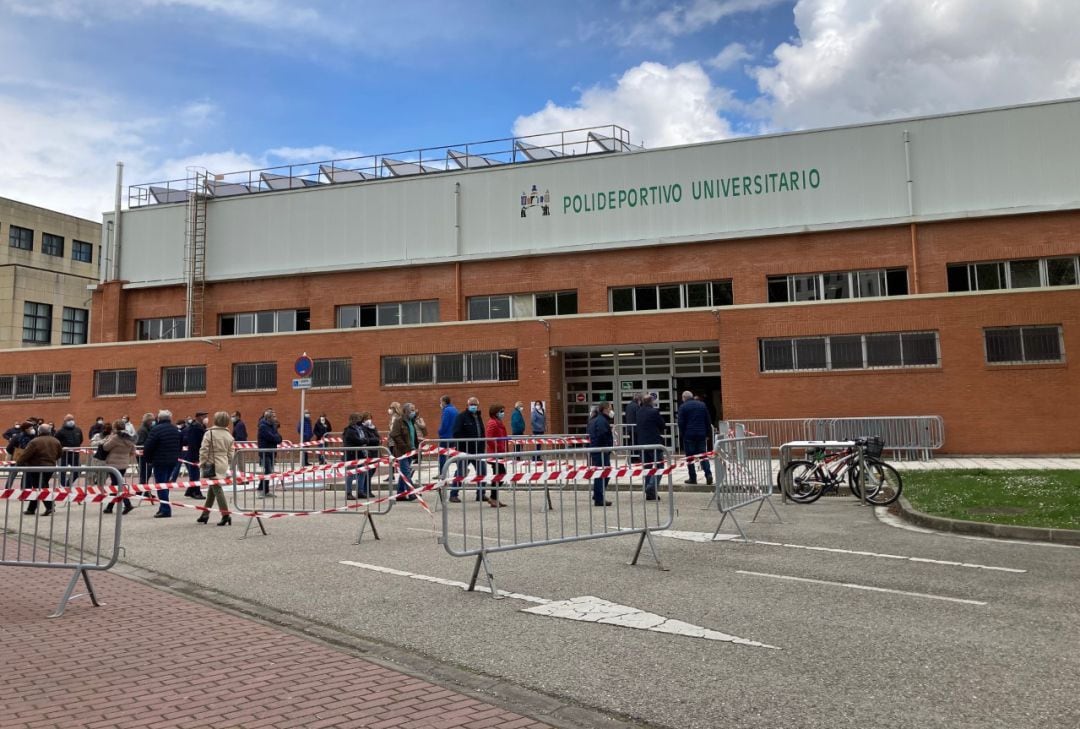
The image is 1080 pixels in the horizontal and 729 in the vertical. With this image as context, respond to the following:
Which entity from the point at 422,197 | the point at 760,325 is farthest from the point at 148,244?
the point at 760,325

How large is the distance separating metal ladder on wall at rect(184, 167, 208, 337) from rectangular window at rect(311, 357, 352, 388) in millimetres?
8868

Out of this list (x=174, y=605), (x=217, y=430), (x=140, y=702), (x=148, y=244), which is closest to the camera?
(x=140, y=702)

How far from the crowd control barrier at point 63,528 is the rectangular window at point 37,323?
45.5 meters

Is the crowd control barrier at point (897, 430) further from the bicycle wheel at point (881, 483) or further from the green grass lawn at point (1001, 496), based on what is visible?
the bicycle wheel at point (881, 483)

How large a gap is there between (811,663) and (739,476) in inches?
240

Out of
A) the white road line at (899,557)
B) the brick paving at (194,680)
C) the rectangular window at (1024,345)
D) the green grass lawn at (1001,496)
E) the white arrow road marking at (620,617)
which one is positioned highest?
the rectangular window at (1024,345)

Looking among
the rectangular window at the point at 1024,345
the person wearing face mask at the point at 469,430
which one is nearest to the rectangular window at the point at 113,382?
the person wearing face mask at the point at 469,430

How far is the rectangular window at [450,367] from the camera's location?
2852 centimetres

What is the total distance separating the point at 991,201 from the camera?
27.6 m

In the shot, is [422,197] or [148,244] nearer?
[422,197]

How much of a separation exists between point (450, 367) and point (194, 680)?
79.8 ft

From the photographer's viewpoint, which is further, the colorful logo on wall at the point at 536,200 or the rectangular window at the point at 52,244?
the rectangular window at the point at 52,244

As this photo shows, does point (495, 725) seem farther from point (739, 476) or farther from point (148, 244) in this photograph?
point (148, 244)

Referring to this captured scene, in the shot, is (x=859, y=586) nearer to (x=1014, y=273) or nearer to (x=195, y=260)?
(x=1014, y=273)
